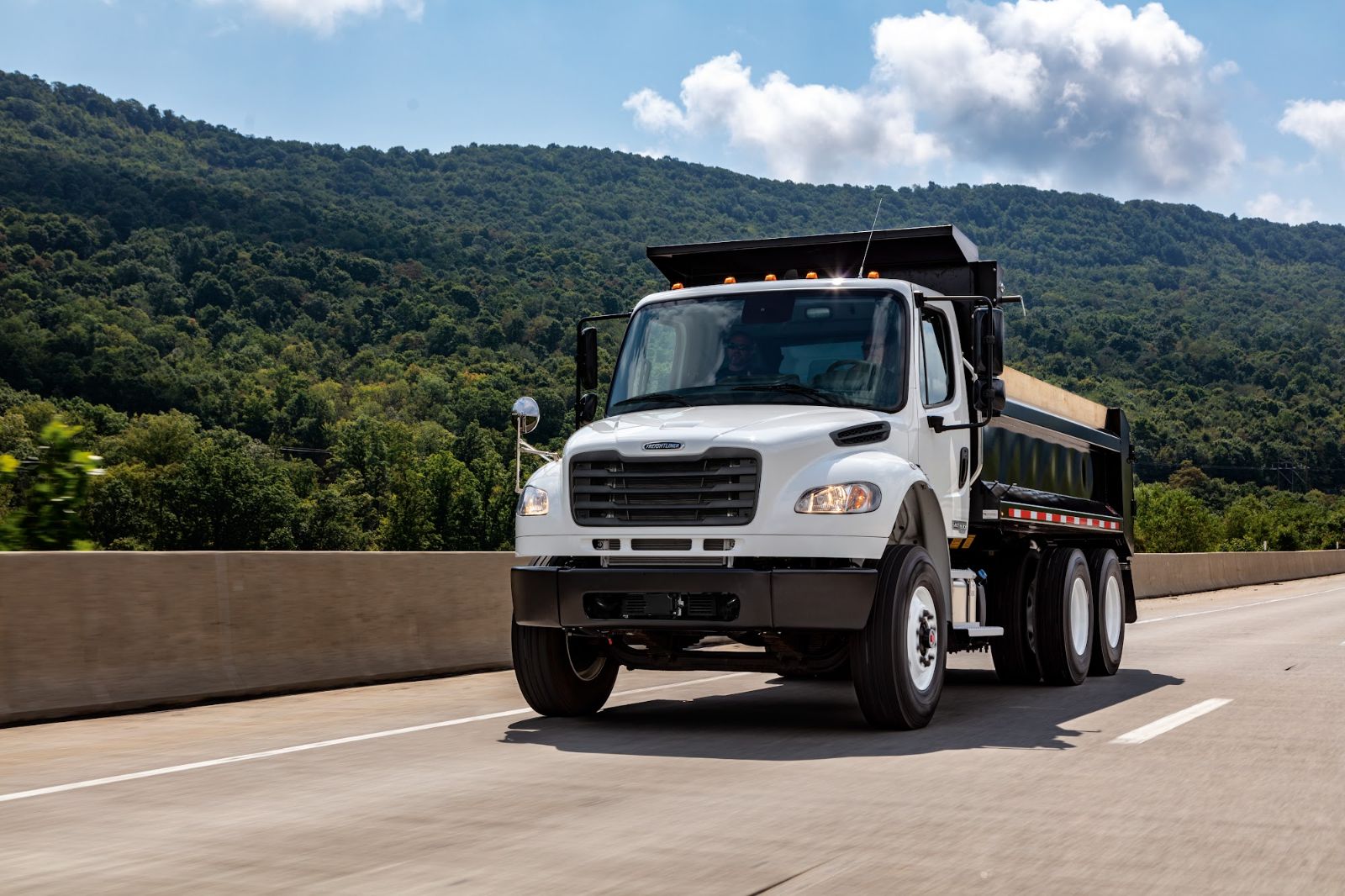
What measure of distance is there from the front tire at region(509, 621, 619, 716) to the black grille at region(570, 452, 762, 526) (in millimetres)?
993

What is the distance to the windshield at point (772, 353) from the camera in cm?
1014

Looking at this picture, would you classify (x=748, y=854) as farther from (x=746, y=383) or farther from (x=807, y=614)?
(x=746, y=383)

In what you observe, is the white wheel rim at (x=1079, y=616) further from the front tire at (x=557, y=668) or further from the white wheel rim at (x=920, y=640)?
the front tire at (x=557, y=668)

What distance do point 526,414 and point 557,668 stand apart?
387cm

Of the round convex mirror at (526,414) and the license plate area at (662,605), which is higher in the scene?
the round convex mirror at (526,414)

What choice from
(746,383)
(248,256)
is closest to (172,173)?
(248,256)

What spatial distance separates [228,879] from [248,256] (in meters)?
158

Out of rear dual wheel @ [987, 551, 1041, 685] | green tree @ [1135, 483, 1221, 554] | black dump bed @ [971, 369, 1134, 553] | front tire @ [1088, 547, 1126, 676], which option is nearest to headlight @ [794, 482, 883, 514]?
black dump bed @ [971, 369, 1134, 553]

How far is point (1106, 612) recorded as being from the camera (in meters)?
14.5

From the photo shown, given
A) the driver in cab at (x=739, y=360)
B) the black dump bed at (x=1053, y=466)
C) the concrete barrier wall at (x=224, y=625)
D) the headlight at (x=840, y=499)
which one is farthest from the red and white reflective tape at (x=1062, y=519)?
the concrete barrier wall at (x=224, y=625)

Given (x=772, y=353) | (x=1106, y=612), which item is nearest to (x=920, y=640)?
(x=772, y=353)

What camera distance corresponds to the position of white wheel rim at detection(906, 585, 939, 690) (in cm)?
954

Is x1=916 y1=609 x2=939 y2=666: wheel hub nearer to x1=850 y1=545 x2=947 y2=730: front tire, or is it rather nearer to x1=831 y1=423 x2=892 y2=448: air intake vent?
x1=850 y1=545 x2=947 y2=730: front tire

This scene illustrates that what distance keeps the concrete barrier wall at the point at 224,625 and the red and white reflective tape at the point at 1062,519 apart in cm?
486
